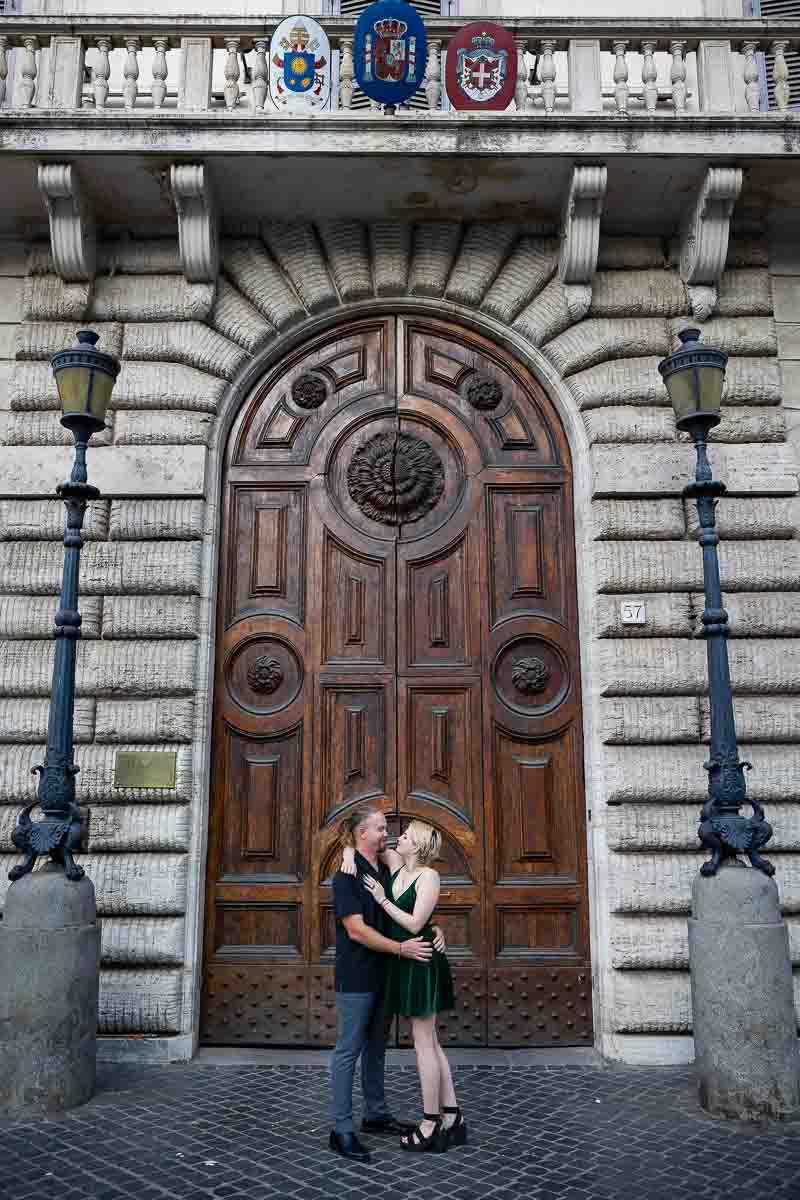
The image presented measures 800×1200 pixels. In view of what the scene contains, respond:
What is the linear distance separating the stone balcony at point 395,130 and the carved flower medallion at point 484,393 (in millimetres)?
1274

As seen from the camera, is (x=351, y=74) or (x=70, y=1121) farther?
(x=351, y=74)

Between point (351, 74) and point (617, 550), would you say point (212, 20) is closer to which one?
point (351, 74)

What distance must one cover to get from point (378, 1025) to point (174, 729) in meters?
2.52

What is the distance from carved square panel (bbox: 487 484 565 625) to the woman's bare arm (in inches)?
103

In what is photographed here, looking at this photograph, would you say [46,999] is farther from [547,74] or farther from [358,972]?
[547,74]

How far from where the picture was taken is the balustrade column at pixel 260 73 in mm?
6590

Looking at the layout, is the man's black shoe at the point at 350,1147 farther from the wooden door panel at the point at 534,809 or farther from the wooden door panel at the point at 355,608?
the wooden door panel at the point at 355,608

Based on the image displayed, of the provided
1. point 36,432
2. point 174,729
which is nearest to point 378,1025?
point 174,729

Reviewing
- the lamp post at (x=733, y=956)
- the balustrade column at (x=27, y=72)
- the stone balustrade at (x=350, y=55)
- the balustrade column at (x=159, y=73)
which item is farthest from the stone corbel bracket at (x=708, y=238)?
the balustrade column at (x=27, y=72)

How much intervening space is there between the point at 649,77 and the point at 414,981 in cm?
637

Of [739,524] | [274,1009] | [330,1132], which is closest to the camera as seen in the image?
[330,1132]

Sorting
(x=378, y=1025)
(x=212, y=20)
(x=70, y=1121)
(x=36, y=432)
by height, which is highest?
(x=212, y=20)

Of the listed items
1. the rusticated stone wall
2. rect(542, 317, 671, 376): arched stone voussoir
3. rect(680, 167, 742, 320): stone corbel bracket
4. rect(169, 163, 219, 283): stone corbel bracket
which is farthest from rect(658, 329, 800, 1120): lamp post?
rect(169, 163, 219, 283): stone corbel bracket

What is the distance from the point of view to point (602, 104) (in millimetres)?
6914
